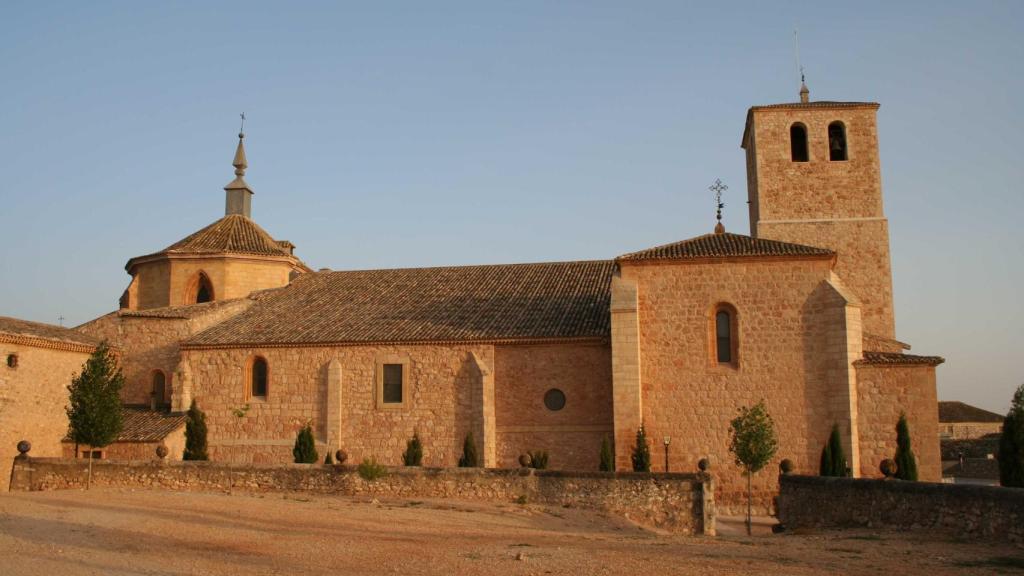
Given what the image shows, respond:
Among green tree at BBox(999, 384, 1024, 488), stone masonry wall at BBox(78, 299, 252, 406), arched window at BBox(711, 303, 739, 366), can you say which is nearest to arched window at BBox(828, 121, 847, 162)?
arched window at BBox(711, 303, 739, 366)

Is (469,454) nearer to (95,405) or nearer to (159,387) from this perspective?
(95,405)

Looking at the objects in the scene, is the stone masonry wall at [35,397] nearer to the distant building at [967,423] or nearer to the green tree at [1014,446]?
the green tree at [1014,446]

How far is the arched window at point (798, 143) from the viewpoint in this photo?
32875 mm

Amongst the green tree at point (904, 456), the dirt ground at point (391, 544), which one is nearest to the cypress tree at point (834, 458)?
the green tree at point (904, 456)

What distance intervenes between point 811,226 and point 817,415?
31.9 feet

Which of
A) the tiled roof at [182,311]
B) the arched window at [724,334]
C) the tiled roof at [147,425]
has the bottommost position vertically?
the tiled roof at [147,425]

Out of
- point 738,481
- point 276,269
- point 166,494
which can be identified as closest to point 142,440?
point 166,494

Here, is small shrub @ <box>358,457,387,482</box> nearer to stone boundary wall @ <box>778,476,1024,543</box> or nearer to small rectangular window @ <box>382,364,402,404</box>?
small rectangular window @ <box>382,364,402,404</box>

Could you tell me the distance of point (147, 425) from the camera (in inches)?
1113

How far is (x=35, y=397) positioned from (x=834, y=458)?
70.6 ft

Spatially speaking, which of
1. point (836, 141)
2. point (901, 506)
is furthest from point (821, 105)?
point (901, 506)

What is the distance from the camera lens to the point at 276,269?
116 feet

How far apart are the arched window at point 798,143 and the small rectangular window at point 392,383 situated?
15653 millimetres

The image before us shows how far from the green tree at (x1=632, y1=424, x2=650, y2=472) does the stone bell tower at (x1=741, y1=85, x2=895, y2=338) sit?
429 inches
